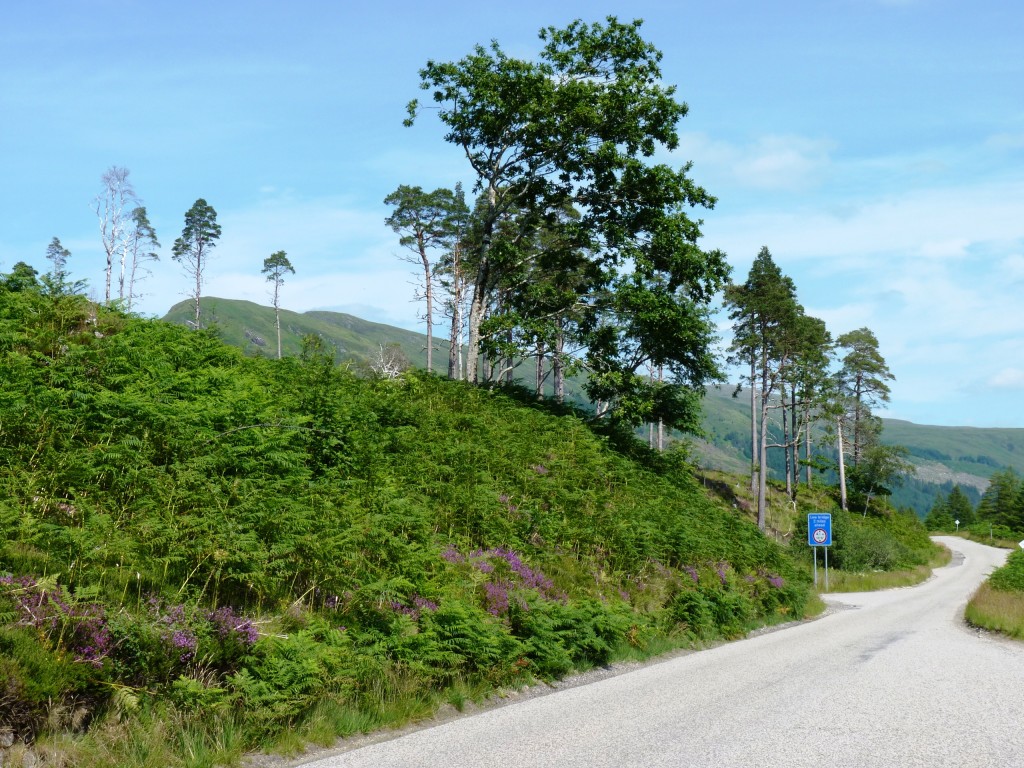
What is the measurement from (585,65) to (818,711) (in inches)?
949

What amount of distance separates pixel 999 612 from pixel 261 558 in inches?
791

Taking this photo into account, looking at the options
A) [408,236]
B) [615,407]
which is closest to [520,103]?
[615,407]

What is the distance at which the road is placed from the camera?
649 cm

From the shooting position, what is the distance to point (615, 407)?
2717 centimetres

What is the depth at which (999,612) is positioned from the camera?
19.7m

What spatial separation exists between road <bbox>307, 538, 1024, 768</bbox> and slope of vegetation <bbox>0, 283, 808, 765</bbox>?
0.93 metres

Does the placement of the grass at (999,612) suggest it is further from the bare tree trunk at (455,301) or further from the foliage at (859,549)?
the bare tree trunk at (455,301)

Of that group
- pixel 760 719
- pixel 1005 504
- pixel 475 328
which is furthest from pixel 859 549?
pixel 1005 504

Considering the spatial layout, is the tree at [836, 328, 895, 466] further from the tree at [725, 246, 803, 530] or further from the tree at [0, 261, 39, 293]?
the tree at [0, 261, 39, 293]

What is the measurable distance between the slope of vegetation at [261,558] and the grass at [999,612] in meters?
6.13

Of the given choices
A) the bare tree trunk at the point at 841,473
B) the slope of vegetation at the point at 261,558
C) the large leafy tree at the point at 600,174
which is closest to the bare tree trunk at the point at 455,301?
the large leafy tree at the point at 600,174

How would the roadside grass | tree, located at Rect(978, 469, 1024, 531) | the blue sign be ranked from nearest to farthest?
the blue sign < the roadside grass < tree, located at Rect(978, 469, 1024, 531)

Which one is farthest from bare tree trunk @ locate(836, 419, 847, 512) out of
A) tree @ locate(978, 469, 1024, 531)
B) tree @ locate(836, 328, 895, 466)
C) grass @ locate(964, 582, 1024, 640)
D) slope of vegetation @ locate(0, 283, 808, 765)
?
tree @ locate(978, 469, 1024, 531)

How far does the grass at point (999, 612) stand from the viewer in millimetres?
18056
